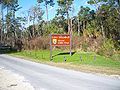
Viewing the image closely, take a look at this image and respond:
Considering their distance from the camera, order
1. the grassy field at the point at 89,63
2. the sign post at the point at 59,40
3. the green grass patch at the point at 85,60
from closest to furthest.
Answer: the grassy field at the point at 89,63 < the green grass patch at the point at 85,60 < the sign post at the point at 59,40

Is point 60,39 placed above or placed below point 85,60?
above

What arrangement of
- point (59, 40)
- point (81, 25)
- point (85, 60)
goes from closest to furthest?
point (85, 60), point (59, 40), point (81, 25)

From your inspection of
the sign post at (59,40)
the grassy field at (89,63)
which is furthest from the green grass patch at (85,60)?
the sign post at (59,40)

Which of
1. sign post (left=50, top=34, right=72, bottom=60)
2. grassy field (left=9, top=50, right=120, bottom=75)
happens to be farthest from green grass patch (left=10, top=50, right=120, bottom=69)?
sign post (left=50, top=34, right=72, bottom=60)

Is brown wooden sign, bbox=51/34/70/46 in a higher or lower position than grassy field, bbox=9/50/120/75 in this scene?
higher

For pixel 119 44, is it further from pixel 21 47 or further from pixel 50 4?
pixel 50 4

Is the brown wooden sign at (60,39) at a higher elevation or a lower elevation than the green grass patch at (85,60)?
higher

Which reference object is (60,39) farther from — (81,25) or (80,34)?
(81,25)

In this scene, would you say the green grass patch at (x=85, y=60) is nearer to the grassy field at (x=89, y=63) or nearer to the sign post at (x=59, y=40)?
the grassy field at (x=89, y=63)

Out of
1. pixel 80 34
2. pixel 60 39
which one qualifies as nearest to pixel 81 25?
pixel 80 34

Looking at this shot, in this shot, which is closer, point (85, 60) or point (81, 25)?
point (85, 60)

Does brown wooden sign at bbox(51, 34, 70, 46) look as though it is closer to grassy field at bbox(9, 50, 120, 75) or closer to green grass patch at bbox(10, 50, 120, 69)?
green grass patch at bbox(10, 50, 120, 69)

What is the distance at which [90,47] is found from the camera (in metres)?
46.8

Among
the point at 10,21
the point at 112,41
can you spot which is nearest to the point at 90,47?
the point at 112,41
